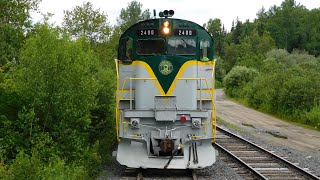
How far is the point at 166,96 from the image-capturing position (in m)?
10.6

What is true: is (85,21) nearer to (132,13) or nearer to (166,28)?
(166,28)

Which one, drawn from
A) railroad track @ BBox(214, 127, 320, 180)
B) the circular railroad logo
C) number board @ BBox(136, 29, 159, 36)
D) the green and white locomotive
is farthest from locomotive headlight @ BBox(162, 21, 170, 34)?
railroad track @ BBox(214, 127, 320, 180)

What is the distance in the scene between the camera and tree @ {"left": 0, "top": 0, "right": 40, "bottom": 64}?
1086cm

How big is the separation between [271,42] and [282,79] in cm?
5869

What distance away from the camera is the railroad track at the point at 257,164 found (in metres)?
10.8

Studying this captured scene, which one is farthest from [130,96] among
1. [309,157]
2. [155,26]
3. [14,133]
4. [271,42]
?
[271,42]

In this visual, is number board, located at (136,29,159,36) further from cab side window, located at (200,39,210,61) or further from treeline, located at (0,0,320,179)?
treeline, located at (0,0,320,179)

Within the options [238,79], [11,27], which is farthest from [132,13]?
[11,27]

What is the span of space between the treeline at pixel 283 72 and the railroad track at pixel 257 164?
945 cm

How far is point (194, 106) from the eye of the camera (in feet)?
35.8

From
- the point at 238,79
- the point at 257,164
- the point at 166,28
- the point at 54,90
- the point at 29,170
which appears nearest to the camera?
the point at 29,170

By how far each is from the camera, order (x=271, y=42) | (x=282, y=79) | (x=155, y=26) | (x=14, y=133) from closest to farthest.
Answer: (x=14, y=133) < (x=155, y=26) < (x=282, y=79) < (x=271, y=42)

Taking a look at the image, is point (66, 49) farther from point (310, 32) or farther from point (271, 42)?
point (310, 32)

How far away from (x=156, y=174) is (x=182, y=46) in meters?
3.30
